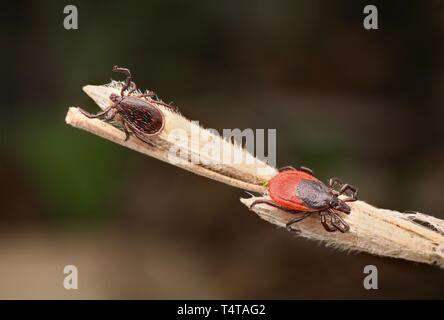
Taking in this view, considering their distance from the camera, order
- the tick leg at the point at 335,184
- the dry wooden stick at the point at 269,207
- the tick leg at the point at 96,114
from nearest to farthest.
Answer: the dry wooden stick at the point at 269,207, the tick leg at the point at 96,114, the tick leg at the point at 335,184

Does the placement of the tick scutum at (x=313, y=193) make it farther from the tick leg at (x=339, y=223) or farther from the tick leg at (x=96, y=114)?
the tick leg at (x=96, y=114)

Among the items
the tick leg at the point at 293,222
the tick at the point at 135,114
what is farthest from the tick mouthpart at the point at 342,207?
the tick at the point at 135,114

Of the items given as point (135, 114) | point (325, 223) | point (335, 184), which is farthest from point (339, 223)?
point (135, 114)

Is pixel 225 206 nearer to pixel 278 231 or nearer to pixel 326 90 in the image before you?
pixel 278 231

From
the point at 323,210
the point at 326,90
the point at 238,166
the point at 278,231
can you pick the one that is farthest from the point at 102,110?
the point at 326,90

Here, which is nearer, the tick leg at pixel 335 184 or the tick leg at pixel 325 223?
the tick leg at pixel 325 223

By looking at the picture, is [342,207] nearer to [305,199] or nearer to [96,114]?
[305,199]

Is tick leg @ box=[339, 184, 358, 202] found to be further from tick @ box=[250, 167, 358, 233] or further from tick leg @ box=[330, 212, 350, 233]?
tick leg @ box=[330, 212, 350, 233]

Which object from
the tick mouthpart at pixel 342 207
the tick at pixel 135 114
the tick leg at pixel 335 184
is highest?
the tick at pixel 135 114
